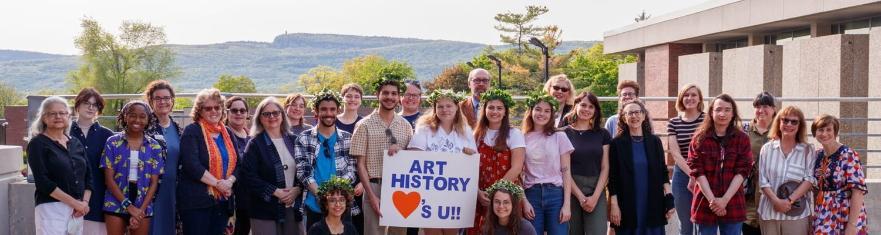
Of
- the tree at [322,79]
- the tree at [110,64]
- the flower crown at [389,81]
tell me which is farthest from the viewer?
the tree at [322,79]

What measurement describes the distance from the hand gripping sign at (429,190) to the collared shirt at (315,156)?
0.33 metres

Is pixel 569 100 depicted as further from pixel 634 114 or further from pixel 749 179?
pixel 749 179

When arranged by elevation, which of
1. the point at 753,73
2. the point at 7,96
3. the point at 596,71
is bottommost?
the point at 753,73

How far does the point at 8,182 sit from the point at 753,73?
63.2 ft

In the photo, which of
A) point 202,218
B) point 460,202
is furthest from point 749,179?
point 202,218

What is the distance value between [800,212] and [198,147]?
15.7 feet

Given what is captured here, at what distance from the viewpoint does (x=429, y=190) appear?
866 centimetres

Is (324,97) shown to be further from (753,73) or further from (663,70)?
(663,70)

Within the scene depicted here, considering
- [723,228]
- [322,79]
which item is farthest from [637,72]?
[322,79]

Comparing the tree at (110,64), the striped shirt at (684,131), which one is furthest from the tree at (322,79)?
the striped shirt at (684,131)

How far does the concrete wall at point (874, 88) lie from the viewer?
68.0 ft

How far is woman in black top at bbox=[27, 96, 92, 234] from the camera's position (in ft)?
27.7

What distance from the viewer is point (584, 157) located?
8867 mm

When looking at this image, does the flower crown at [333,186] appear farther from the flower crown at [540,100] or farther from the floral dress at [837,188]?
the floral dress at [837,188]
